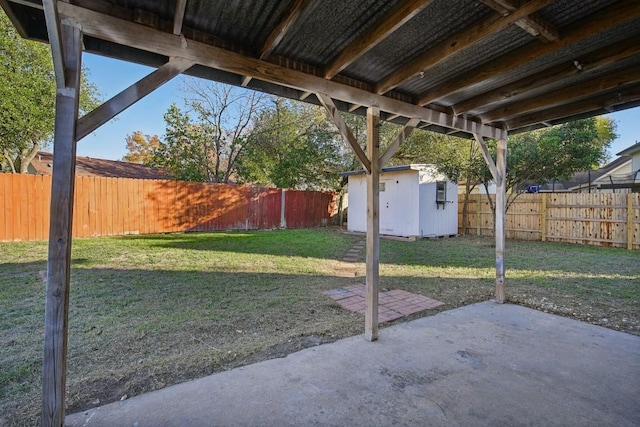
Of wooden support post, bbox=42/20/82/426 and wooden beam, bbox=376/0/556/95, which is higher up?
wooden beam, bbox=376/0/556/95

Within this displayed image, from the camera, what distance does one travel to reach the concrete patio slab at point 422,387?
5.69 ft

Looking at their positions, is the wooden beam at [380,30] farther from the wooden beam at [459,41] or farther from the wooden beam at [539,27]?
the wooden beam at [539,27]

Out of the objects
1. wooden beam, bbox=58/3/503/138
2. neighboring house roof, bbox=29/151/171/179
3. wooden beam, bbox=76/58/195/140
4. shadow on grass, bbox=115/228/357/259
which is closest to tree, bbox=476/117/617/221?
shadow on grass, bbox=115/228/357/259

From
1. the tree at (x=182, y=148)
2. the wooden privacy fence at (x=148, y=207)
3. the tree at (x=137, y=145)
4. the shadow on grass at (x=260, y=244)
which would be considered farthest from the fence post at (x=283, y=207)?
the tree at (x=137, y=145)

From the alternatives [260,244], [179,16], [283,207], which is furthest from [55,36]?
[283,207]

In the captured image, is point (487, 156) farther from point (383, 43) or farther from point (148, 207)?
point (148, 207)

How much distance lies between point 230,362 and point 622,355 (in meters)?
3.10

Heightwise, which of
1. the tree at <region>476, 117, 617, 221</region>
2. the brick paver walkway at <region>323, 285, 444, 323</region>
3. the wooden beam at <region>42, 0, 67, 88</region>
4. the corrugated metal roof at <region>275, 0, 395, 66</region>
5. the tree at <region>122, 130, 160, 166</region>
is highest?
the tree at <region>122, 130, 160, 166</region>

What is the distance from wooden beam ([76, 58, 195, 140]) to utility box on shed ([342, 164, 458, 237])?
824cm

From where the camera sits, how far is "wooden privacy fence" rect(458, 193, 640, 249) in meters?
8.02

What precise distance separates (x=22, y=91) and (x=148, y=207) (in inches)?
239

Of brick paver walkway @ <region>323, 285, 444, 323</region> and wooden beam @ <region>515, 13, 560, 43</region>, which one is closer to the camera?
wooden beam @ <region>515, 13, 560, 43</region>

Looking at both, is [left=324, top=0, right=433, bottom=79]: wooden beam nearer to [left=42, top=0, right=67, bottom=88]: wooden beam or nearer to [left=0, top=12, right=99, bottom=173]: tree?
[left=42, top=0, right=67, bottom=88]: wooden beam

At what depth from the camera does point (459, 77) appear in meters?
2.62
